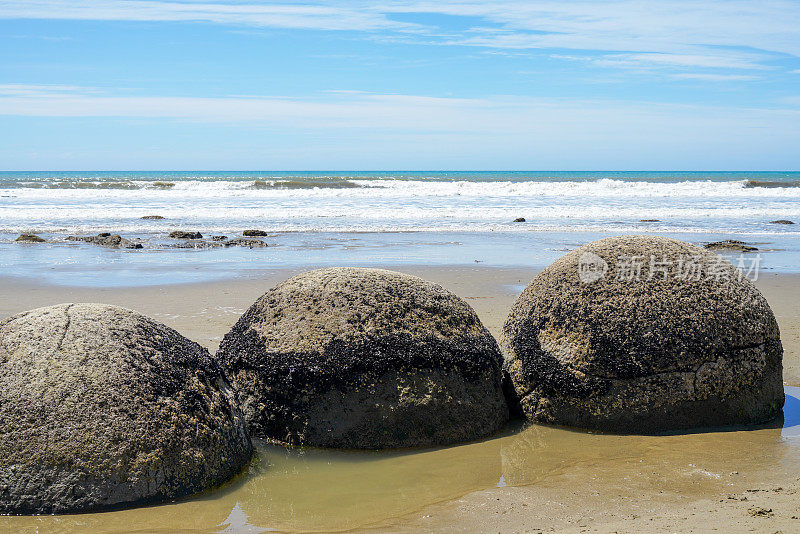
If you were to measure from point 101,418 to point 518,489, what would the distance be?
7.12ft

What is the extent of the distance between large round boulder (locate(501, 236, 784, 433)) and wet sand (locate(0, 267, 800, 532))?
0.16 meters

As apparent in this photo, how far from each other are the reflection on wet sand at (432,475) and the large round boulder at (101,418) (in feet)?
0.38

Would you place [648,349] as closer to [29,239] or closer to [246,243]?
[246,243]

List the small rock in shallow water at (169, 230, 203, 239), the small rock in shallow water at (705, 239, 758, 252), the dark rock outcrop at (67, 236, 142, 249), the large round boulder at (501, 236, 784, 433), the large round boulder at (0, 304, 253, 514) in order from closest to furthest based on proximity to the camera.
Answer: the large round boulder at (0, 304, 253, 514), the large round boulder at (501, 236, 784, 433), the small rock in shallow water at (705, 239, 758, 252), the dark rock outcrop at (67, 236, 142, 249), the small rock in shallow water at (169, 230, 203, 239)

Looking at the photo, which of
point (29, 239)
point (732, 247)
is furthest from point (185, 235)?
point (732, 247)

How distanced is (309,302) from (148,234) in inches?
660

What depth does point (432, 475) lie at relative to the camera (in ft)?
13.7

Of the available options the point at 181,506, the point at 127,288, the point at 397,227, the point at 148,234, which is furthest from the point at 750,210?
the point at 181,506

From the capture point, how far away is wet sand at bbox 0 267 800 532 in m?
3.50

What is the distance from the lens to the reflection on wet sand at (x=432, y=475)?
357cm

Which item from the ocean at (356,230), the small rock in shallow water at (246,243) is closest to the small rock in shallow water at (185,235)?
the ocean at (356,230)

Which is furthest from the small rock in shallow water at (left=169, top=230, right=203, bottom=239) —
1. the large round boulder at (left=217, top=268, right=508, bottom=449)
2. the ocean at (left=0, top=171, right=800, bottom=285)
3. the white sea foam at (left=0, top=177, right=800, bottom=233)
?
the large round boulder at (left=217, top=268, right=508, bottom=449)

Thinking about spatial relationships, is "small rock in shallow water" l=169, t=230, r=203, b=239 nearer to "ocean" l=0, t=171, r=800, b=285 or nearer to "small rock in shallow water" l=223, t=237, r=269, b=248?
"ocean" l=0, t=171, r=800, b=285

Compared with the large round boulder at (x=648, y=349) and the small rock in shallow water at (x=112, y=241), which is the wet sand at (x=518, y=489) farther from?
the small rock in shallow water at (x=112, y=241)
